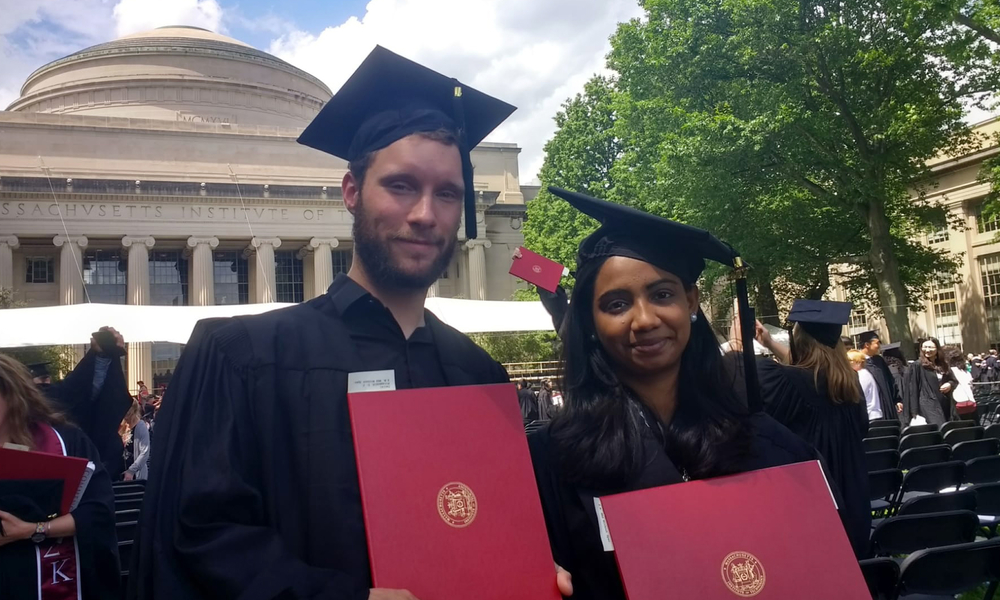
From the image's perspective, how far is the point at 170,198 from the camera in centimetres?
3700

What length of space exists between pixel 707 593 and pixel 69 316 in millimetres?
11656

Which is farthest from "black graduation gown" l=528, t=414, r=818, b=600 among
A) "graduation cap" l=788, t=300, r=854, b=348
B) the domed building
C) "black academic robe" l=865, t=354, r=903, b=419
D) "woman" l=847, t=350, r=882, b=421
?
the domed building

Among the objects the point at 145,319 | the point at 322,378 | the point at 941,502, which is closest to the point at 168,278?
the point at 145,319

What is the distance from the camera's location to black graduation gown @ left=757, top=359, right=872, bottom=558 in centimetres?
422

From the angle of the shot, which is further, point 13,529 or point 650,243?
point 13,529

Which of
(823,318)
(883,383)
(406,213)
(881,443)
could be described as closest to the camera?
(406,213)

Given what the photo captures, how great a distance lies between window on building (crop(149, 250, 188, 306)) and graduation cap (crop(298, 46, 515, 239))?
4201 centimetres

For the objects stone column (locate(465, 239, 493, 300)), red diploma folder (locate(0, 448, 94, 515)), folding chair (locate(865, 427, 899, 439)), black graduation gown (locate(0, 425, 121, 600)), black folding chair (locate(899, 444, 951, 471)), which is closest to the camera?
red diploma folder (locate(0, 448, 94, 515))

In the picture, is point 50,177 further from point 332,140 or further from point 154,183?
point 332,140

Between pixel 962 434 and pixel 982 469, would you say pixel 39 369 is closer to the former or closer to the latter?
pixel 982 469

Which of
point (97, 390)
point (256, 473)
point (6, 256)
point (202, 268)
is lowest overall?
point (256, 473)

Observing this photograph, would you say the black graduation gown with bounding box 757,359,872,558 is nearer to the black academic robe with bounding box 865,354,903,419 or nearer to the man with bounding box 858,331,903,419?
the man with bounding box 858,331,903,419

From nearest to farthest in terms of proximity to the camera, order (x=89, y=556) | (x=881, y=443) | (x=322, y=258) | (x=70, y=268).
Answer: (x=89, y=556)
(x=881, y=443)
(x=70, y=268)
(x=322, y=258)

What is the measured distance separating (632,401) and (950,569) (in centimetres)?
260
